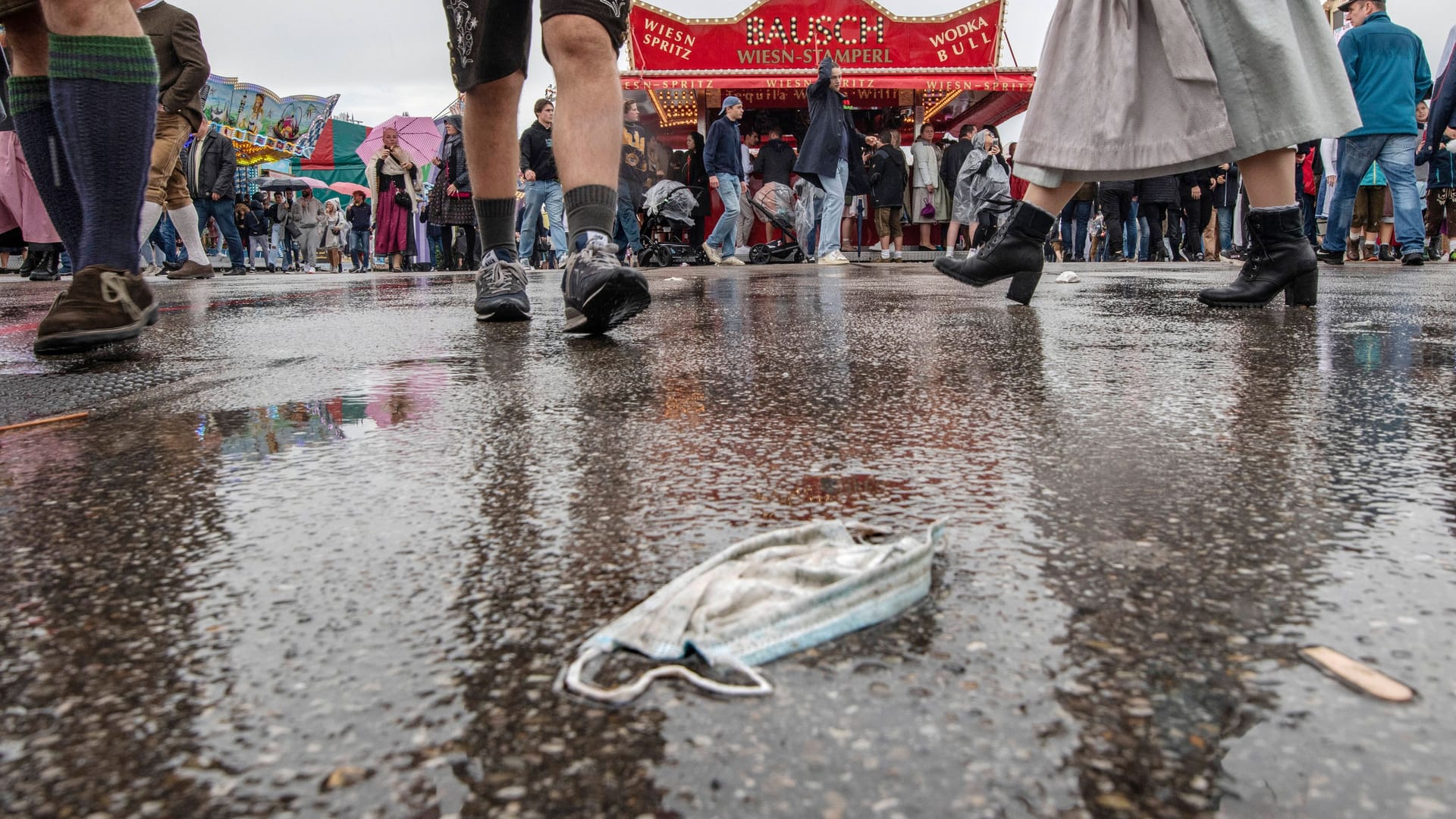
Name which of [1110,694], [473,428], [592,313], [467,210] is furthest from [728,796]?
[467,210]

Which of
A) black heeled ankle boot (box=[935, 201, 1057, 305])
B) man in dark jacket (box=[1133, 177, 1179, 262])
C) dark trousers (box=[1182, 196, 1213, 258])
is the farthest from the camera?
dark trousers (box=[1182, 196, 1213, 258])

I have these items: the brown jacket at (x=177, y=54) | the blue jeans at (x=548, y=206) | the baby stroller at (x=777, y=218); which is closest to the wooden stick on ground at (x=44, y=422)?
the brown jacket at (x=177, y=54)

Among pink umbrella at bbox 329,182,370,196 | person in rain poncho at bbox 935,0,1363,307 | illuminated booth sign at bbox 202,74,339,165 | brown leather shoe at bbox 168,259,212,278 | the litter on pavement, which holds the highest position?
illuminated booth sign at bbox 202,74,339,165

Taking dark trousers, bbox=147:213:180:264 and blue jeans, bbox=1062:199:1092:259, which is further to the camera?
blue jeans, bbox=1062:199:1092:259

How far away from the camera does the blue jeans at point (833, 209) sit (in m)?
10.6

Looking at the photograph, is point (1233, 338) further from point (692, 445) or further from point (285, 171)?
point (285, 171)

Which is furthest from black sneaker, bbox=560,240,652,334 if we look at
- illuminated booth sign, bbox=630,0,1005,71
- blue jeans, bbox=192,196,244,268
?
illuminated booth sign, bbox=630,0,1005,71

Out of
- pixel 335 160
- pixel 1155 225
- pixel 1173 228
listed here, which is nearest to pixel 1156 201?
pixel 1155 225

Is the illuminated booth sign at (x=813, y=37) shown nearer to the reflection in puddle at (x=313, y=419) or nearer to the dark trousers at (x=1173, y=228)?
the dark trousers at (x=1173, y=228)

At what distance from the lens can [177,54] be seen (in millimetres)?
7012

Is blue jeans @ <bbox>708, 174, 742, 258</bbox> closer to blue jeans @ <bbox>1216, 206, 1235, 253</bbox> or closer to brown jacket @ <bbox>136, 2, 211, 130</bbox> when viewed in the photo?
brown jacket @ <bbox>136, 2, 211, 130</bbox>

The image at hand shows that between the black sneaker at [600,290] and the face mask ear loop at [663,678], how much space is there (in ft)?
5.93

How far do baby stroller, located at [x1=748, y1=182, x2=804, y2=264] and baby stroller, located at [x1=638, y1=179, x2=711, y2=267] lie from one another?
71 centimetres

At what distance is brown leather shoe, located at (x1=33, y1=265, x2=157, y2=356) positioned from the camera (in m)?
2.29
